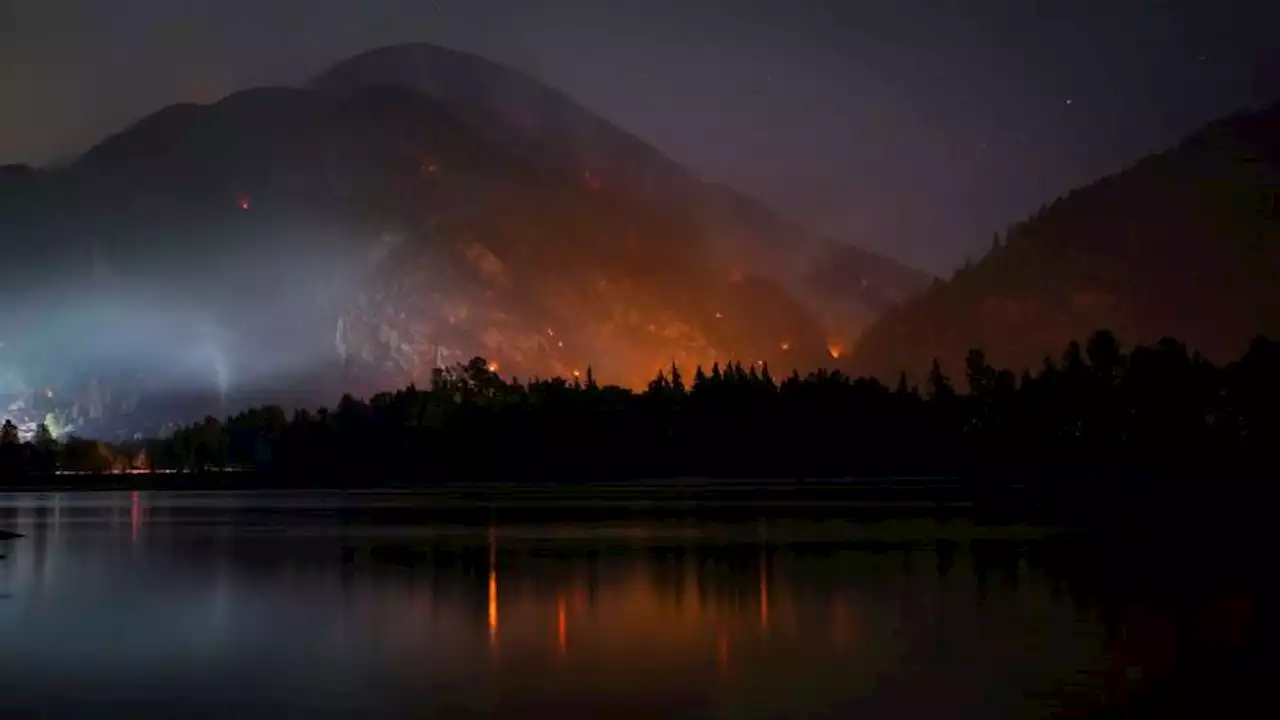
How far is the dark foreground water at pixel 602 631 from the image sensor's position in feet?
68.2

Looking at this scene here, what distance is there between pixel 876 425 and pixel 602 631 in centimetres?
15008

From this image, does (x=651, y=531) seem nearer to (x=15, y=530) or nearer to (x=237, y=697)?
(x=15, y=530)

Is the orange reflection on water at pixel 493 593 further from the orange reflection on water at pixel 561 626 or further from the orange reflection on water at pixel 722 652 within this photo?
the orange reflection on water at pixel 722 652

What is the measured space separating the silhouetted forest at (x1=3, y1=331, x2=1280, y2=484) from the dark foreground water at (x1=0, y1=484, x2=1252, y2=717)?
94.7 meters

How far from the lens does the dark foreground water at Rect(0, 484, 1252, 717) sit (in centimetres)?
2080

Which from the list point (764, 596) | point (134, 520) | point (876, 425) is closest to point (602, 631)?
point (764, 596)

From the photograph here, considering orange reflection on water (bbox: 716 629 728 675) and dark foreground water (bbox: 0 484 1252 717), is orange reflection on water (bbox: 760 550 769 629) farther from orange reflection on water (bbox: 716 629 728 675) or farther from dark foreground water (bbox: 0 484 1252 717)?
orange reflection on water (bbox: 716 629 728 675)

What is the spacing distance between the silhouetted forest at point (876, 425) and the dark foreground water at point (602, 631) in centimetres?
9469

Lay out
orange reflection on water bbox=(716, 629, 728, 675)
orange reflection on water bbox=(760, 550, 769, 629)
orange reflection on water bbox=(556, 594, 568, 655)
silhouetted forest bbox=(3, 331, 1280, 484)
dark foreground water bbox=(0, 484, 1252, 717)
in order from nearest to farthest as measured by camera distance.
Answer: dark foreground water bbox=(0, 484, 1252, 717), orange reflection on water bbox=(716, 629, 728, 675), orange reflection on water bbox=(556, 594, 568, 655), orange reflection on water bbox=(760, 550, 769, 629), silhouetted forest bbox=(3, 331, 1280, 484)

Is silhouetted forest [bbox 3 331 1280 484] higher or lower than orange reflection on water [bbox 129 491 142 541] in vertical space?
higher

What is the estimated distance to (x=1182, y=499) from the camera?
268 ft

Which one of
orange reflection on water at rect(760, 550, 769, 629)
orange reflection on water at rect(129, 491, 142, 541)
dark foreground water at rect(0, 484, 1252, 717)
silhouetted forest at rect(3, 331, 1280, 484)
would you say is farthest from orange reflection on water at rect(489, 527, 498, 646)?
silhouetted forest at rect(3, 331, 1280, 484)

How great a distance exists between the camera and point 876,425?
17550 cm

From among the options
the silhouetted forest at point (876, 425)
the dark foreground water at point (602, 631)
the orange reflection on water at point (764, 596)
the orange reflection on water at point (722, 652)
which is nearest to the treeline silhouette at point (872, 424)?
the silhouetted forest at point (876, 425)
